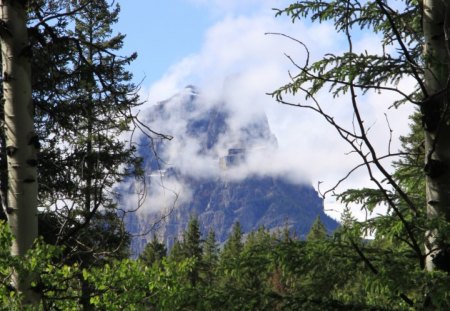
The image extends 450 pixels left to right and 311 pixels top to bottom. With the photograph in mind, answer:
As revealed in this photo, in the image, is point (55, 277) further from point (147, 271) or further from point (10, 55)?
point (10, 55)

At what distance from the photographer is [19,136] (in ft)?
12.6

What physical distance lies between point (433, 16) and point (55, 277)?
12.5ft

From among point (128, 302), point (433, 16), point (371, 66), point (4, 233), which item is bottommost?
point (128, 302)

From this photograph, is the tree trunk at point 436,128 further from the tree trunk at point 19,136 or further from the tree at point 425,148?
the tree trunk at point 19,136

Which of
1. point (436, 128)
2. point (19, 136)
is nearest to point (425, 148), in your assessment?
point (436, 128)

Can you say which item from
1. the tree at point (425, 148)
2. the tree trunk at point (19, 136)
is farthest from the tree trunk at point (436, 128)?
the tree trunk at point (19, 136)

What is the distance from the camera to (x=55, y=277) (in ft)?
13.1

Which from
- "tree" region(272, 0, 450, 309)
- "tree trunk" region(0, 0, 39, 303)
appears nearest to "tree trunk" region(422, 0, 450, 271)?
"tree" region(272, 0, 450, 309)

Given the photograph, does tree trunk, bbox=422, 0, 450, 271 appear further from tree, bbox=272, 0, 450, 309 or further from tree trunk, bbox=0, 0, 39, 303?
tree trunk, bbox=0, 0, 39, 303

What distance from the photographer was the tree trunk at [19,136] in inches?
148

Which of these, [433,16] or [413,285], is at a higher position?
[433,16]

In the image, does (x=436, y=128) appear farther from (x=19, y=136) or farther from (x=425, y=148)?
(x=19, y=136)

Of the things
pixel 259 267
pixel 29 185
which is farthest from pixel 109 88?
pixel 259 267

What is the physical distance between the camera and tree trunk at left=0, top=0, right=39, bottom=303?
3.77 meters
